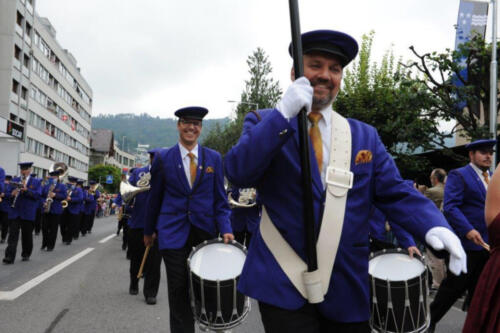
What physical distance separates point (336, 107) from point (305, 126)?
21394mm

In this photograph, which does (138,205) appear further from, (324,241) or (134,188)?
(324,241)

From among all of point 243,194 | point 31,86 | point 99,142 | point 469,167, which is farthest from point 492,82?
point 99,142

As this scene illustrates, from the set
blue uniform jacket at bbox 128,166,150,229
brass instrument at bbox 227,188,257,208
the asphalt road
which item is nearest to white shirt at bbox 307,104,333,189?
the asphalt road

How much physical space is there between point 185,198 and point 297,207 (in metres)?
2.94

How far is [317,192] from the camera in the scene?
234 centimetres

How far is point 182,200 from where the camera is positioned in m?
5.12

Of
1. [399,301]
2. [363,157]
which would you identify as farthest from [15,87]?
[363,157]

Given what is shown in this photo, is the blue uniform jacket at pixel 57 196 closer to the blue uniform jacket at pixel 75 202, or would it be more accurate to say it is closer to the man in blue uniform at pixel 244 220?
the blue uniform jacket at pixel 75 202

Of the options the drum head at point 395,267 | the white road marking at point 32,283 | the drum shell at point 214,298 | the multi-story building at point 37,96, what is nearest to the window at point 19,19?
the multi-story building at point 37,96

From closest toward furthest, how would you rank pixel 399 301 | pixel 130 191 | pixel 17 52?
pixel 399 301 < pixel 130 191 < pixel 17 52

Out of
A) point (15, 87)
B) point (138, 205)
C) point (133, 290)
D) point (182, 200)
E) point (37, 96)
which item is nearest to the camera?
point (182, 200)

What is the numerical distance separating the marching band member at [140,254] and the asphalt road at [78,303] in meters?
0.19

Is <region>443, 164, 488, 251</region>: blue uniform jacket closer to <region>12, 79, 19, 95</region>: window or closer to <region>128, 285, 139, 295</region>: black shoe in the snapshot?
<region>128, 285, 139, 295</region>: black shoe

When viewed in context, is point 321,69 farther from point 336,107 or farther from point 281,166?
point 336,107
